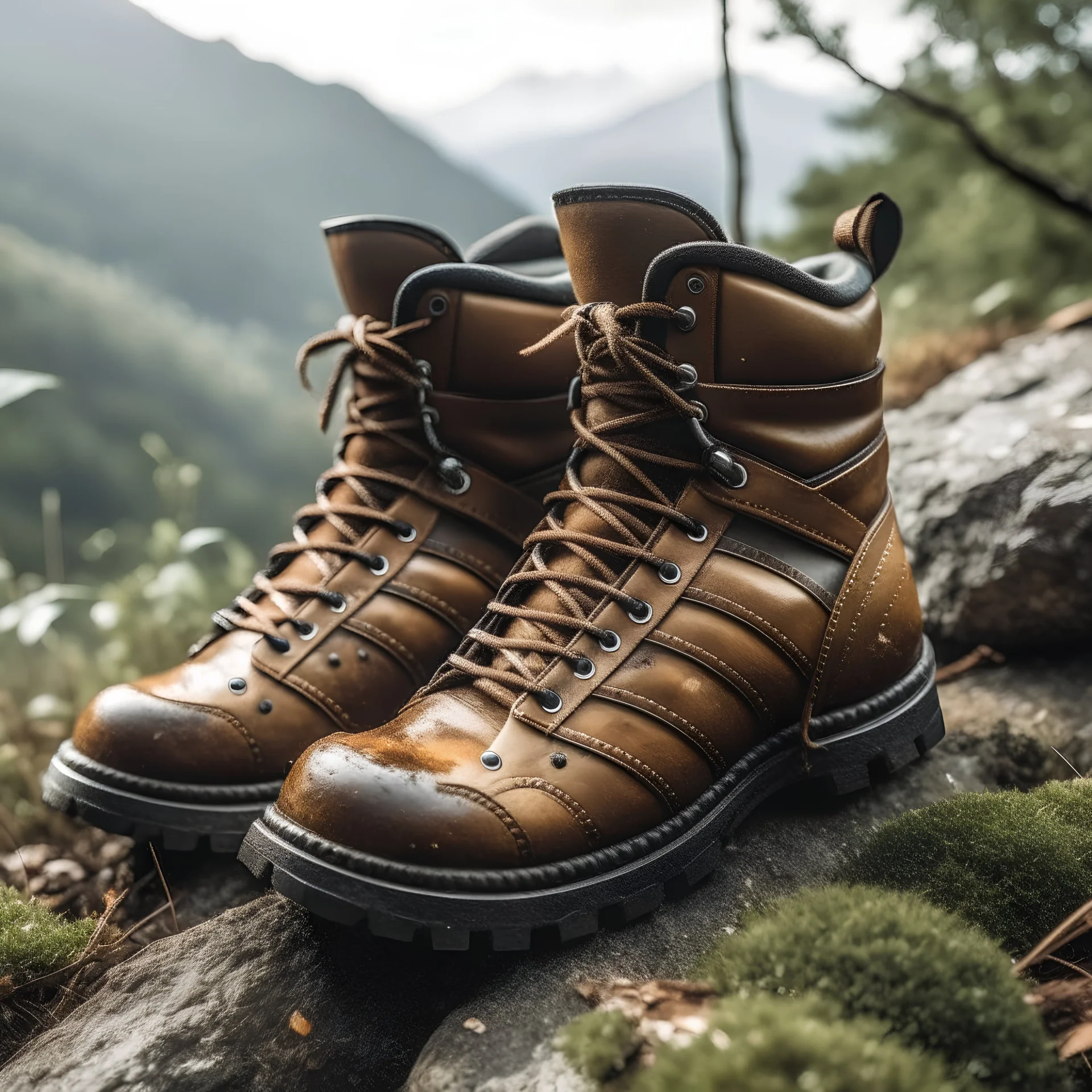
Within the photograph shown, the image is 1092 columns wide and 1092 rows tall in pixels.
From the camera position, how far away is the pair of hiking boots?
57.9 inches

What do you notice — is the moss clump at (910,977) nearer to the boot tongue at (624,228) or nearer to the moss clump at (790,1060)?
the moss clump at (790,1060)

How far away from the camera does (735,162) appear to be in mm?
4070

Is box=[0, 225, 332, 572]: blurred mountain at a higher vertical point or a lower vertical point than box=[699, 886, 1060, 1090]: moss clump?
lower

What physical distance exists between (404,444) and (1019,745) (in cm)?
154

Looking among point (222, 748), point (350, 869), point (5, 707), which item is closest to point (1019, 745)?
point (350, 869)

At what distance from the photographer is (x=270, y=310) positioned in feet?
16.6

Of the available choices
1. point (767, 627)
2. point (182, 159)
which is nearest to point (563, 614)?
point (767, 627)

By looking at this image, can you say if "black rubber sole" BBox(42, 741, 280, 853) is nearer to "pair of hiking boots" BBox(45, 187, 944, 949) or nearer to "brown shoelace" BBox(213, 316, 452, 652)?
"pair of hiking boots" BBox(45, 187, 944, 949)

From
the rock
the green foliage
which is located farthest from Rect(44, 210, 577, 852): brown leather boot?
the green foliage

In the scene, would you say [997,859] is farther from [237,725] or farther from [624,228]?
[237,725]

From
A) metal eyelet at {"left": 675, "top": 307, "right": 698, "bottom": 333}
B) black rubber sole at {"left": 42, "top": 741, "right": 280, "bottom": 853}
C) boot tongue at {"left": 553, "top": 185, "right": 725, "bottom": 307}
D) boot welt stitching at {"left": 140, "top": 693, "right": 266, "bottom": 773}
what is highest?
boot tongue at {"left": 553, "top": 185, "right": 725, "bottom": 307}

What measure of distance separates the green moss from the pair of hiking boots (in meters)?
0.22

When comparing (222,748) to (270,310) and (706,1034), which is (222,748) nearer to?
(706,1034)

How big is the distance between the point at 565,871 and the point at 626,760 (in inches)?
8.0
